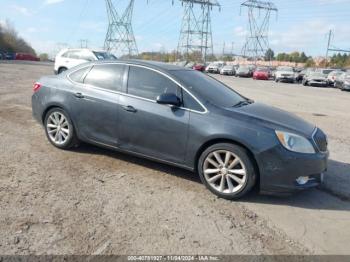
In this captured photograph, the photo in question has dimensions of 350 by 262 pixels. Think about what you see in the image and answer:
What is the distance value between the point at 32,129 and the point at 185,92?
394cm

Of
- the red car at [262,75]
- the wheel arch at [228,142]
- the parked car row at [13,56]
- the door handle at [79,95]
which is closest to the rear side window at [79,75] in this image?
the door handle at [79,95]

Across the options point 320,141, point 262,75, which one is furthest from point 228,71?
point 320,141

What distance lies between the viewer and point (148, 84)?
512cm

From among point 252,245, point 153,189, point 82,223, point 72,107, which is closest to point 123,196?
point 153,189

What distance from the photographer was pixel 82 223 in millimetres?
3619

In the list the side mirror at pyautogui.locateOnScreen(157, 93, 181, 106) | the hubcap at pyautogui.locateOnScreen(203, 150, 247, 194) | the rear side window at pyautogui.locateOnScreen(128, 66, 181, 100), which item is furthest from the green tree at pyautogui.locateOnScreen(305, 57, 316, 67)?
the hubcap at pyautogui.locateOnScreen(203, 150, 247, 194)

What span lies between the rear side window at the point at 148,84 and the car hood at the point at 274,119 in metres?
0.92

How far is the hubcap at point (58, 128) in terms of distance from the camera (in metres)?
5.80

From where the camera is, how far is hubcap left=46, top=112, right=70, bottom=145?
19.0 feet

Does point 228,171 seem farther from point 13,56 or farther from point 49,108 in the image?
point 13,56

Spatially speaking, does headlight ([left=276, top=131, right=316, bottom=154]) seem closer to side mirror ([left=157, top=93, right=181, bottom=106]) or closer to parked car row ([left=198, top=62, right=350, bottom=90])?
side mirror ([left=157, top=93, right=181, bottom=106])

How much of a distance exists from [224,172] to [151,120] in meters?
1.22

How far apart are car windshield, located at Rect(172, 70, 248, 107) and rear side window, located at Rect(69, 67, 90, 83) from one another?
1.56 m

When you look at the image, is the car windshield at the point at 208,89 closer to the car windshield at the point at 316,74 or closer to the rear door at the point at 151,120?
the rear door at the point at 151,120
